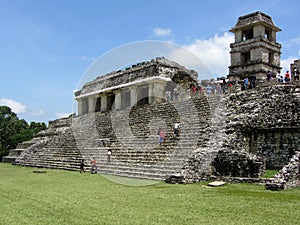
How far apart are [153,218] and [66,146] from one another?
14.2m

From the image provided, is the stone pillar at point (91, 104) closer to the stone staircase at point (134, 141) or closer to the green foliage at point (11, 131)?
the stone staircase at point (134, 141)

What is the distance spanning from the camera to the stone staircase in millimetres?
12492

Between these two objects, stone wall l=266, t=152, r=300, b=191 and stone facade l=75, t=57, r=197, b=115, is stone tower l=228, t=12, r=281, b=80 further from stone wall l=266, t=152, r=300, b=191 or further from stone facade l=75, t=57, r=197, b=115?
stone wall l=266, t=152, r=300, b=191

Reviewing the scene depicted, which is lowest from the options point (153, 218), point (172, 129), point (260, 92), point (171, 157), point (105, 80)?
point (153, 218)

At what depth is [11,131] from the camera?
31.4 meters

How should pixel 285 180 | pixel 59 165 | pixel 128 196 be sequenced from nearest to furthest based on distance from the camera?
pixel 128 196 < pixel 285 180 < pixel 59 165

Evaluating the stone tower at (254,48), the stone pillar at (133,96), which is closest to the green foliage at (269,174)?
the stone pillar at (133,96)

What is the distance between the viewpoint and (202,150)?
457 inches

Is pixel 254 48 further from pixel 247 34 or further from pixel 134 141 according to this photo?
pixel 134 141

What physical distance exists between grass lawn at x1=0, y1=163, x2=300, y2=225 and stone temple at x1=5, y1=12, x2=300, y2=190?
124 cm

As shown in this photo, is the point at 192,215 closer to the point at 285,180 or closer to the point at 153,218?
the point at 153,218

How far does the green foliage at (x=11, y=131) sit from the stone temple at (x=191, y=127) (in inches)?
237

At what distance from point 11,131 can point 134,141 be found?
1946 centimetres

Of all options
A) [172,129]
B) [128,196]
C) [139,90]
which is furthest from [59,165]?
[128,196]
